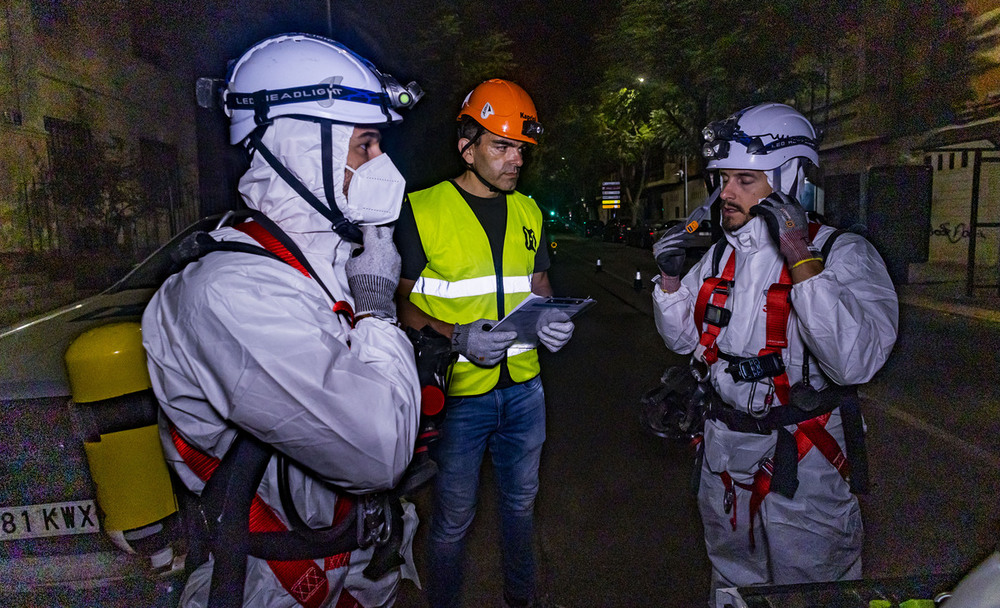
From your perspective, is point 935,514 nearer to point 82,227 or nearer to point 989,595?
point 989,595

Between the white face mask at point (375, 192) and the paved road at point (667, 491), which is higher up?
the white face mask at point (375, 192)

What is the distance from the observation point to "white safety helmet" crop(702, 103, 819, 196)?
2.65m

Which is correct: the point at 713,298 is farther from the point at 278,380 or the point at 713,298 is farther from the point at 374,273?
the point at 278,380

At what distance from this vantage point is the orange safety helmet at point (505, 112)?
9.71ft

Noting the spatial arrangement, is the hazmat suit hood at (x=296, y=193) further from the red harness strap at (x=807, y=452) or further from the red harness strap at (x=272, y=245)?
the red harness strap at (x=807, y=452)

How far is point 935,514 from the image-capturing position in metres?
3.96

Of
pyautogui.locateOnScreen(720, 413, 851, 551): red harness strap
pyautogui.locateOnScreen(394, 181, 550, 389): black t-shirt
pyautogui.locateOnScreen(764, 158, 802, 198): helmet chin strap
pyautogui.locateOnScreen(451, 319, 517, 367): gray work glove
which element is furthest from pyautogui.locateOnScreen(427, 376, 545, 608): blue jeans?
pyautogui.locateOnScreen(764, 158, 802, 198): helmet chin strap

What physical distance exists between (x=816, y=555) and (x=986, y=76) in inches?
689

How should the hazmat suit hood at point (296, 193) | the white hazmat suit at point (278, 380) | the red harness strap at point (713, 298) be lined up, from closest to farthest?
the white hazmat suit at point (278, 380) → the hazmat suit hood at point (296, 193) → the red harness strap at point (713, 298)

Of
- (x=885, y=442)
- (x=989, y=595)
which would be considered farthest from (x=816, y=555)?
(x=885, y=442)

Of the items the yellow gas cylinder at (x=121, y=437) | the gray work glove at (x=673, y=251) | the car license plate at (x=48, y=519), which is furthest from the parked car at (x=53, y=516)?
the gray work glove at (x=673, y=251)

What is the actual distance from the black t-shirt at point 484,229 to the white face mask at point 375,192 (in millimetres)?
902

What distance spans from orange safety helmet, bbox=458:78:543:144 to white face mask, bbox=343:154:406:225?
1151 millimetres

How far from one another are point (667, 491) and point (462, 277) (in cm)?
237
